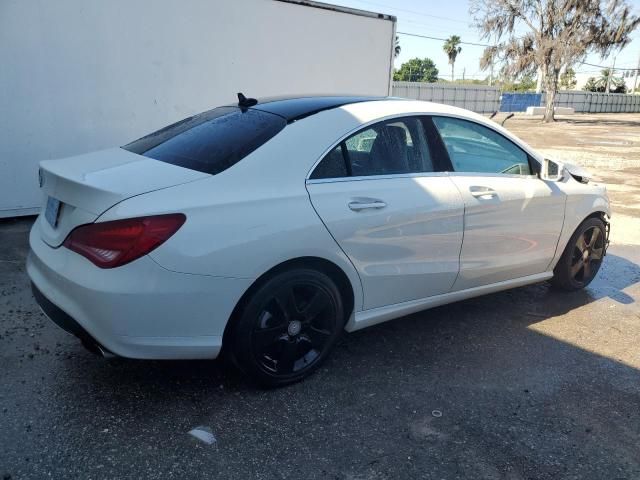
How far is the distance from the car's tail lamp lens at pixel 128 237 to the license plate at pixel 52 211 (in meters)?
0.40

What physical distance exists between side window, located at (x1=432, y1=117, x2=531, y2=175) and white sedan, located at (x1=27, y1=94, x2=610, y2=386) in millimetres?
13

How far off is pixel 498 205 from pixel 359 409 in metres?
1.67

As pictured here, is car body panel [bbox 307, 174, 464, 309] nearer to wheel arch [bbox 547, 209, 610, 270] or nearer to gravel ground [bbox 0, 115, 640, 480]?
gravel ground [bbox 0, 115, 640, 480]

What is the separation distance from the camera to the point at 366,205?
3031mm

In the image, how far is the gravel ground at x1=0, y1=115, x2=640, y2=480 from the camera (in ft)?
8.05

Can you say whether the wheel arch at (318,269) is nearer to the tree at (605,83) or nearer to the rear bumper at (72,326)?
the rear bumper at (72,326)

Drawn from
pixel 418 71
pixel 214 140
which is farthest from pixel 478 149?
pixel 418 71

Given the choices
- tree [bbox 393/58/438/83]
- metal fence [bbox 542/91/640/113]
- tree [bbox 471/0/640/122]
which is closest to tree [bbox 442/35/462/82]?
tree [bbox 393/58/438/83]

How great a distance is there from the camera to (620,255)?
5.88 metres

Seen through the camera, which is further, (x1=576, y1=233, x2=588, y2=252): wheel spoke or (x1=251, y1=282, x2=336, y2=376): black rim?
(x1=576, y1=233, x2=588, y2=252): wheel spoke

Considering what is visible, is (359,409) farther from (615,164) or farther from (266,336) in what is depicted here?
(615,164)

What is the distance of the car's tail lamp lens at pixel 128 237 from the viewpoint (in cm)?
241

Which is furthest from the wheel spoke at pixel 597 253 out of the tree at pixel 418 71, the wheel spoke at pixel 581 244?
the tree at pixel 418 71

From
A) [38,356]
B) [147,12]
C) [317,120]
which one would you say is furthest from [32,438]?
[147,12]
